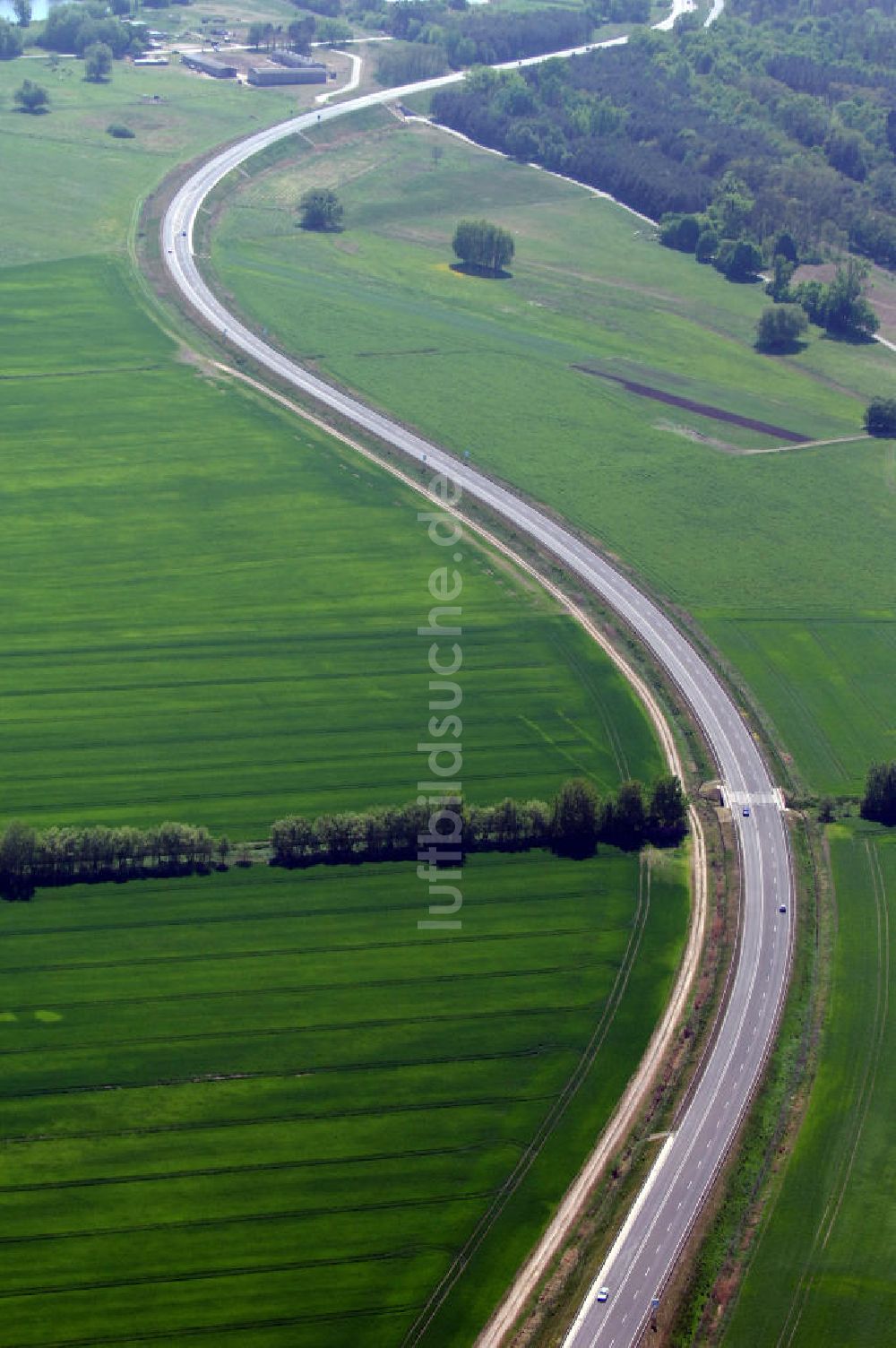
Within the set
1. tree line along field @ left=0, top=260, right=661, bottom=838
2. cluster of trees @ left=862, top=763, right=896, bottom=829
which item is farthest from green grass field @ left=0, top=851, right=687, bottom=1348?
cluster of trees @ left=862, top=763, right=896, bottom=829

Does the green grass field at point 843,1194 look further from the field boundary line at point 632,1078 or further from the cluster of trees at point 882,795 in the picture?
the cluster of trees at point 882,795

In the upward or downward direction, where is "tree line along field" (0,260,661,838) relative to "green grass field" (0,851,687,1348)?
upward

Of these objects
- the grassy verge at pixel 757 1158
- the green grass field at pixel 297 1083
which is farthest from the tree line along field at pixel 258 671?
the grassy verge at pixel 757 1158

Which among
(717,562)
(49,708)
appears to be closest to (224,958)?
(49,708)

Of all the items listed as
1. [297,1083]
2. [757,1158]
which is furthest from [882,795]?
[297,1083]

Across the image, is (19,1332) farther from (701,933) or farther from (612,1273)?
(701,933)

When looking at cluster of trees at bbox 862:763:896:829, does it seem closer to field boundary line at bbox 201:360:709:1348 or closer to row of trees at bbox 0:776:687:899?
field boundary line at bbox 201:360:709:1348
